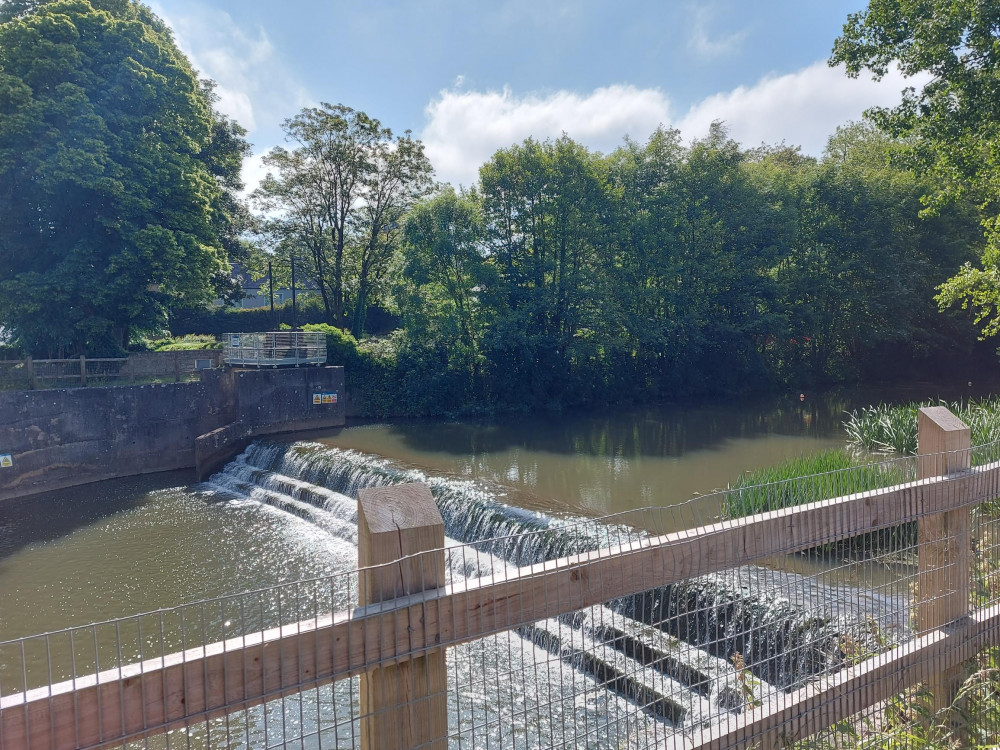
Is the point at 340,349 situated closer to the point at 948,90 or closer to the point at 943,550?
the point at 948,90

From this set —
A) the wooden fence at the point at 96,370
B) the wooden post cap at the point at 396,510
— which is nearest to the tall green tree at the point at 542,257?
the wooden fence at the point at 96,370

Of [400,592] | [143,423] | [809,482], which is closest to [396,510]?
[400,592]

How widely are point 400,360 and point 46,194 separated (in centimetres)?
1103

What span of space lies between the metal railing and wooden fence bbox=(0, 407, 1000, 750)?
767 inches

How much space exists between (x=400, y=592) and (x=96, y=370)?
60.9 ft

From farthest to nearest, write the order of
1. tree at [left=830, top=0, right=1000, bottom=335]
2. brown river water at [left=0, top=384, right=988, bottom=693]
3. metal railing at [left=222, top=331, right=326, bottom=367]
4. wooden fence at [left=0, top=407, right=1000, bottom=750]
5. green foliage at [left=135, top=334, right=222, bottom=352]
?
green foliage at [left=135, top=334, right=222, bottom=352], metal railing at [left=222, top=331, right=326, bottom=367], tree at [left=830, top=0, right=1000, bottom=335], brown river water at [left=0, top=384, right=988, bottom=693], wooden fence at [left=0, top=407, right=1000, bottom=750]

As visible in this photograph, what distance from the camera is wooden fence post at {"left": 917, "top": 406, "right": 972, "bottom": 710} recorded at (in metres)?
2.75

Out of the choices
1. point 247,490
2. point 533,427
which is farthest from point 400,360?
point 247,490

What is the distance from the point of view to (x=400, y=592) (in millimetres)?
1603

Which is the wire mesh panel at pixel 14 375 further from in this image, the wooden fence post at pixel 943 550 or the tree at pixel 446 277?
the wooden fence post at pixel 943 550

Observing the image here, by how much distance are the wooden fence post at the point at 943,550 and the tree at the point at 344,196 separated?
1096 inches

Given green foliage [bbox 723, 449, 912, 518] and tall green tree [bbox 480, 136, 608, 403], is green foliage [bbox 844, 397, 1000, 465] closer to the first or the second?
green foliage [bbox 723, 449, 912, 518]

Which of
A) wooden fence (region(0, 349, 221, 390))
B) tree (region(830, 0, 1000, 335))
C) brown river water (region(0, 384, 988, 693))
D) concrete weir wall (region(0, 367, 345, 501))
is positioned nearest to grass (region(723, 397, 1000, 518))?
brown river water (region(0, 384, 988, 693))

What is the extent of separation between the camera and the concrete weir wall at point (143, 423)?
15.1m
